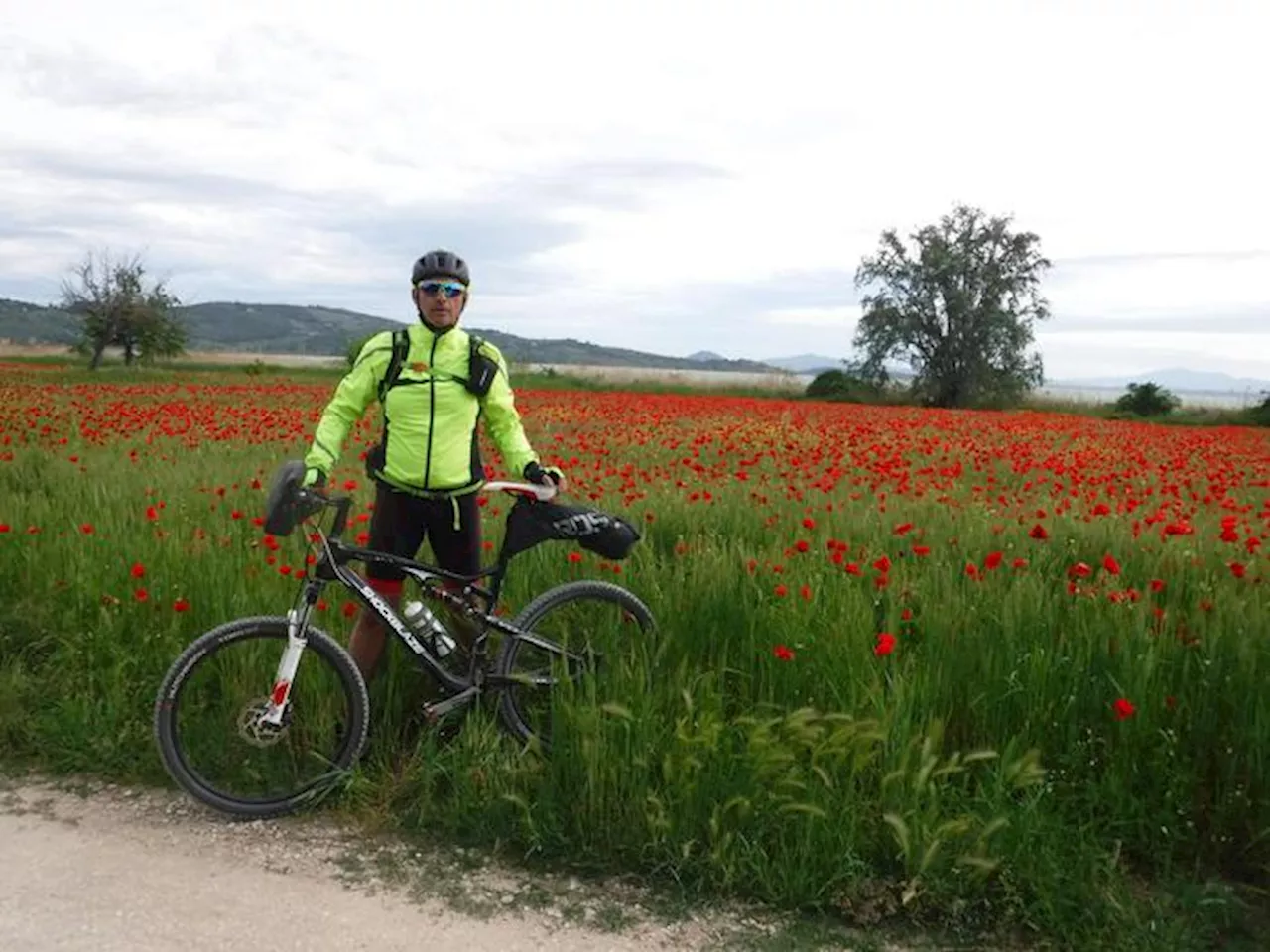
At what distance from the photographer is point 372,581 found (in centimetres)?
451

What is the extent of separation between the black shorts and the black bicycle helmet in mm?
965

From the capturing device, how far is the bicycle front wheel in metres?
3.94

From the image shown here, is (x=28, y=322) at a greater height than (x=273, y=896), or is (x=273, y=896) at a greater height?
(x=28, y=322)

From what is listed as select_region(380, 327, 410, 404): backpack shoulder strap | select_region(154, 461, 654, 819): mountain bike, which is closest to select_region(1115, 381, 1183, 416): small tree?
select_region(154, 461, 654, 819): mountain bike

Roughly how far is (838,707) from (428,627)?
1808 mm

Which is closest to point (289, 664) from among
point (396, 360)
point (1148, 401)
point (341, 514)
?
point (341, 514)

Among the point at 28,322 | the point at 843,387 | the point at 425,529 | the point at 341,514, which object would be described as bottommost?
the point at 425,529

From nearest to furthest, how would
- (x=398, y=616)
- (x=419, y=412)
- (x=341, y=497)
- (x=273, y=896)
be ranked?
(x=273, y=896), (x=341, y=497), (x=419, y=412), (x=398, y=616)

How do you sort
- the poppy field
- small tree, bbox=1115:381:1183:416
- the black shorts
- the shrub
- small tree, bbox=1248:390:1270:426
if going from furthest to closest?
the shrub < small tree, bbox=1115:381:1183:416 < small tree, bbox=1248:390:1270:426 < the black shorts < the poppy field

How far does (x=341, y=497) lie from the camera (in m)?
4.18

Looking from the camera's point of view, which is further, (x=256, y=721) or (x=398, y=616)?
(x=398, y=616)

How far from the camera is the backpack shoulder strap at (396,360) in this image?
14.1 feet

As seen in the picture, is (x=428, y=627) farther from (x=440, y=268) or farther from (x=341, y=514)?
(x=440, y=268)

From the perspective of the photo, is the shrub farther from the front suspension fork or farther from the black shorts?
the front suspension fork
